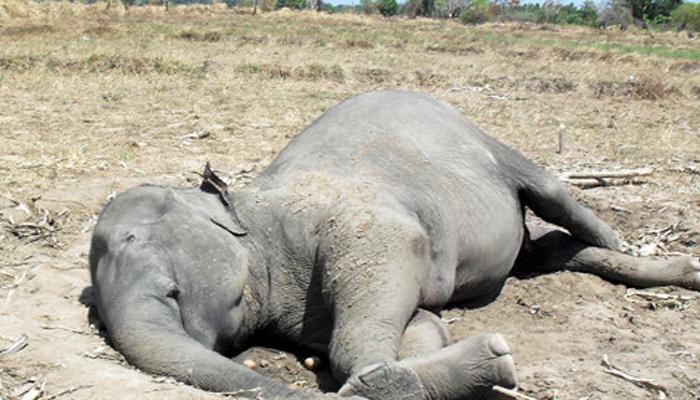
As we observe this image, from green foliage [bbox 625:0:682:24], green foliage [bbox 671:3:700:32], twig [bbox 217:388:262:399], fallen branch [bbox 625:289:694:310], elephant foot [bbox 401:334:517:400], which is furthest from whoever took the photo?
green foliage [bbox 625:0:682:24]

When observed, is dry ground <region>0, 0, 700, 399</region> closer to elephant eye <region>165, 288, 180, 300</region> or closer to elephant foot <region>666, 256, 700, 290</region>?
elephant foot <region>666, 256, 700, 290</region>

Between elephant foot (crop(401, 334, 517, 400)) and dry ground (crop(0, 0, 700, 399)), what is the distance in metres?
0.46

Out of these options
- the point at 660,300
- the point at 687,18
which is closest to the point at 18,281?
the point at 660,300

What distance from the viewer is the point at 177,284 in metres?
3.68

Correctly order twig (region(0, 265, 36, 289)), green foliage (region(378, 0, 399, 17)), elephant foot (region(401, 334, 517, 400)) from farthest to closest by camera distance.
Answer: green foliage (region(378, 0, 399, 17)) → twig (region(0, 265, 36, 289)) → elephant foot (region(401, 334, 517, 400))

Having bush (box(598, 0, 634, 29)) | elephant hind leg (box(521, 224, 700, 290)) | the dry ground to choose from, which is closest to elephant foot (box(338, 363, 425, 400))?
the dry ground

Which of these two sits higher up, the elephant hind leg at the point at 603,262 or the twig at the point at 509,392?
the twig at the point at 509,392

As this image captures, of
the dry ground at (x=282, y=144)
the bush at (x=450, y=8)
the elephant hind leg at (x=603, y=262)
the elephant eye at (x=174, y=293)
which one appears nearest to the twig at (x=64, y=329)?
the dry ground at (x=282, y=144)

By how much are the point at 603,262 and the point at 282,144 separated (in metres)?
3.95

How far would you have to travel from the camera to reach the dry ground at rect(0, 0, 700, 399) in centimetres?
407

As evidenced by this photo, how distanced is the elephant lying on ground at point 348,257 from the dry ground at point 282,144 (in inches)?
7.1

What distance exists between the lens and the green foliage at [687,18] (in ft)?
169

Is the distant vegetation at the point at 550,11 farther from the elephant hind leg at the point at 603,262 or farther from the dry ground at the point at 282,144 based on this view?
the elephant hind leg at the point at 603,262

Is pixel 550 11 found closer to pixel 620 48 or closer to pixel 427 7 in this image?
pixel 427 7
